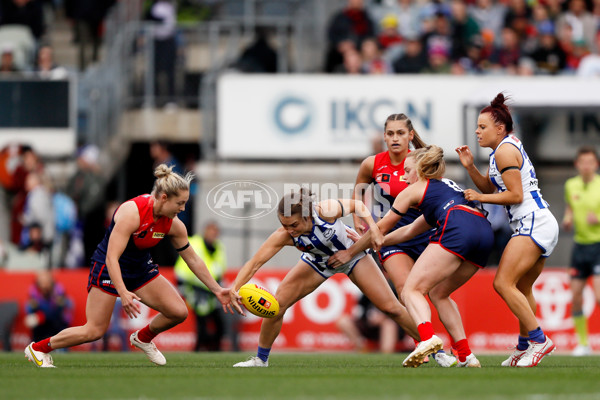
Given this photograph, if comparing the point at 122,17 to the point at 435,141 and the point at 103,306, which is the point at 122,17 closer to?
the point at 435,141

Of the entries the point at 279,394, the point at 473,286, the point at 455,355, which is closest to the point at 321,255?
the point at 455,355

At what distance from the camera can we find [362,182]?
1109cm

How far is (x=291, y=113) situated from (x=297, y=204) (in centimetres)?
928

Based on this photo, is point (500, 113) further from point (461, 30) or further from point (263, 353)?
point (461, 30)

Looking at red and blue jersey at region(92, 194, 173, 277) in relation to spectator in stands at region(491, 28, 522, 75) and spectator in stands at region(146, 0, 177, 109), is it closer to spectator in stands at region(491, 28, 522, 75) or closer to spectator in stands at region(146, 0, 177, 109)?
spectator in stands at region(146, 0, 177, 109)

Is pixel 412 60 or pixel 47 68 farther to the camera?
pixel 412 60

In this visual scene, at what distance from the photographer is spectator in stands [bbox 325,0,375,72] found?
787 inches

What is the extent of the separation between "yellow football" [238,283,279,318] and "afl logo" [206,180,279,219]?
16.0ft

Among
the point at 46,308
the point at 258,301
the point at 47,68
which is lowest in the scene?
the point at 46,308

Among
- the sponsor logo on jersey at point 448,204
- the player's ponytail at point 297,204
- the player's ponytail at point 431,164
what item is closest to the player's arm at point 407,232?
the sponsor logo on jersey at point 448,204

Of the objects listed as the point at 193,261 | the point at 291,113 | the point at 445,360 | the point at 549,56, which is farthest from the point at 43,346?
the point at 549,56

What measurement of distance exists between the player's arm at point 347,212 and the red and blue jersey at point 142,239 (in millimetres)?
1447

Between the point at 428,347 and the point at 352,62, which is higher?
the point at 352,62

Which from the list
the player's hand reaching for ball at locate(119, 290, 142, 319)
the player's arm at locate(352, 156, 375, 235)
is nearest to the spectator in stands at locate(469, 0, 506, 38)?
the player's arm at locate(352, 156, 375, 235)
